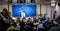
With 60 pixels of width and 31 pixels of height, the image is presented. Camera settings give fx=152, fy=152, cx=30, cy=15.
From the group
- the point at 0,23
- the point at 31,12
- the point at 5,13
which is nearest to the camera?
the point at 0,23

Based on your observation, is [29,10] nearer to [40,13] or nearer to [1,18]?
[40,13]

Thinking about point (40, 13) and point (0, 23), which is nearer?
point (0, 23)

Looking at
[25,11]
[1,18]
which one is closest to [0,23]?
[1,18]

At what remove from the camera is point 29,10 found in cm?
1352

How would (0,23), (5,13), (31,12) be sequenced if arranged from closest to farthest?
(0,23), (5,13), (31,12)

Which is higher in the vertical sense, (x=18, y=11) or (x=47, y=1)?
(x=47, y=1)

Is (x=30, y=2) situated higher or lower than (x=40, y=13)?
higher

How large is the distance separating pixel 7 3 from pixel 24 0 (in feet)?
5.06

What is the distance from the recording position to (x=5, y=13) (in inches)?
167

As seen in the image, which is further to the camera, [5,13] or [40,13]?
[40,13]

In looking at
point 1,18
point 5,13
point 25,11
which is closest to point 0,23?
point 1,18

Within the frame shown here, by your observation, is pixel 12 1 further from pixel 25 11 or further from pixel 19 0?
pixel 25 11

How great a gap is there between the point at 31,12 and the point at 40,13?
2.63ft

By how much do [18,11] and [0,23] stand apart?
32.3ft
